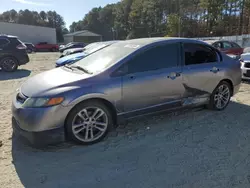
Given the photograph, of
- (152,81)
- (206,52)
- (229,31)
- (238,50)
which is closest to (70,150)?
(152,81)

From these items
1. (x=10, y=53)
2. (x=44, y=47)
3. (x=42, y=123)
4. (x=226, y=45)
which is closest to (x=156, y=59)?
(x=42, y=123)

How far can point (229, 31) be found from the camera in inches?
1625

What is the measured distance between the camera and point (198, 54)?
187 inches

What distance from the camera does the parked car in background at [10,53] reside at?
11328 mm

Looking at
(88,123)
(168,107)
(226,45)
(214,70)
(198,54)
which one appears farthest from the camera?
(226,45)

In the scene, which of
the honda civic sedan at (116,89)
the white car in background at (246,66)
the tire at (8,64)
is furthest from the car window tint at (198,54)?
the tire at (8,64)

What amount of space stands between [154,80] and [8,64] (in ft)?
32.0

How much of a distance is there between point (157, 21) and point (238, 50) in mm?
55551

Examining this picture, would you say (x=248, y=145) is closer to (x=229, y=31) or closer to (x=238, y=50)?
(x=238, y=50)

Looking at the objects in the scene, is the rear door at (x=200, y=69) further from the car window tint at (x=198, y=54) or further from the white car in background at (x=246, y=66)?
the white car in background at (x=246, y=66)

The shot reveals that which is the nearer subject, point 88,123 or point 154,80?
point 88,123

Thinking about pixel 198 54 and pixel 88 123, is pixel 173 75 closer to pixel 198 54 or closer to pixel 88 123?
pixel 198 54

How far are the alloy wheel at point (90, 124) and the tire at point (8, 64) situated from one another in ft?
31.4

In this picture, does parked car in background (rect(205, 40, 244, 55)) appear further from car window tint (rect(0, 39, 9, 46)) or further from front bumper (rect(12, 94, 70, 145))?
front bumper (rect(12, 94, 70, 145))
